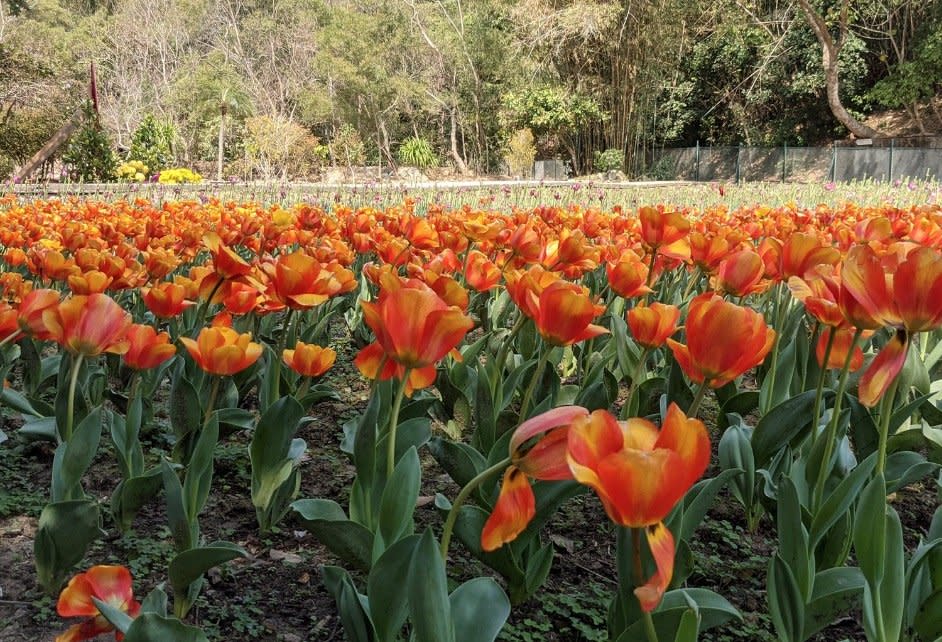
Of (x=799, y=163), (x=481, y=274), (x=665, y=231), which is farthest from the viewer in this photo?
(x=799, y=163)

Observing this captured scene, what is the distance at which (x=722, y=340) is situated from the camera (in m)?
1.04

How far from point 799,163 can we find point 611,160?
6023mm

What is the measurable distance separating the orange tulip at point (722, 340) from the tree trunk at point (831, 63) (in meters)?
21.6

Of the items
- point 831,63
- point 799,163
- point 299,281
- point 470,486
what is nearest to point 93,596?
point 470,486

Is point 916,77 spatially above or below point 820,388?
above

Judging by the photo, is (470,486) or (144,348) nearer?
(470,486)

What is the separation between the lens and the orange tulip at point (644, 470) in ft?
1.93

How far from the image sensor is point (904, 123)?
1019 inches

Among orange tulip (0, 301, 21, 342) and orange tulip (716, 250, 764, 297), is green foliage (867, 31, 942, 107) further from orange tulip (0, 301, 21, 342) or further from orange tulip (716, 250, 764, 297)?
orange tulip (0, 301, 21, 342)

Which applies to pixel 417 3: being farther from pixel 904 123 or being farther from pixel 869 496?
pixel 869 496

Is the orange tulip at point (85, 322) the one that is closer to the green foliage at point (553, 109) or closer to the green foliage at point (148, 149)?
the green foliage at point (148, 149)

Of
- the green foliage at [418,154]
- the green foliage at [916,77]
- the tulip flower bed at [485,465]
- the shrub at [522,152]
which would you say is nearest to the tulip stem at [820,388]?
the tulip flower bed at [485,465]

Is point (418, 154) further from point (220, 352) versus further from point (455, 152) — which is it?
point (220, 352)

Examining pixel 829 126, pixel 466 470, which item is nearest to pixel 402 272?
pixel 466 470
